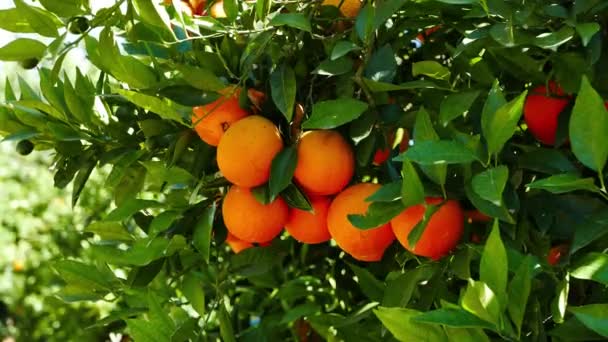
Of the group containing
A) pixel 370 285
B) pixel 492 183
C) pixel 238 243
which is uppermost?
pixel 492 183

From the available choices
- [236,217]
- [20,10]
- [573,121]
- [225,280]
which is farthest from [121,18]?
[573,121]

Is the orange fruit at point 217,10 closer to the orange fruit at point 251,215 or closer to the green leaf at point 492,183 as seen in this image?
the orange fruit at point 251,215

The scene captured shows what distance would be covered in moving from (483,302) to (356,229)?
9.4 inches

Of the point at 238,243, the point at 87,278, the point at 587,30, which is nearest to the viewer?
the point at 587,30

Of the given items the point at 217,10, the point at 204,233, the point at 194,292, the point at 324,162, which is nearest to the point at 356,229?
the point at 324,162

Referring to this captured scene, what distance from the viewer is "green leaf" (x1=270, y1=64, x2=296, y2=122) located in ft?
2.78

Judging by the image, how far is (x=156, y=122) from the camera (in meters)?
0.97

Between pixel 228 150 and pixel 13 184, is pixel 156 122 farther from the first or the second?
pixel 13 184

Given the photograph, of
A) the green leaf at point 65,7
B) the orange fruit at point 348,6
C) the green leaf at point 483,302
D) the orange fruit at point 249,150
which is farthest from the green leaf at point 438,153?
the green leaf at point 65,7

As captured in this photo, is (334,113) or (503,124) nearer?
(503,124)

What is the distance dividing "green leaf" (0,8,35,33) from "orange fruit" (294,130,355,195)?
374 millimetres

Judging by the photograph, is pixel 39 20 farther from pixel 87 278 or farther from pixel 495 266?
pixel 495 266

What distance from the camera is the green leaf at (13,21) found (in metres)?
0.96

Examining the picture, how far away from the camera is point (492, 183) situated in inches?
25.9
